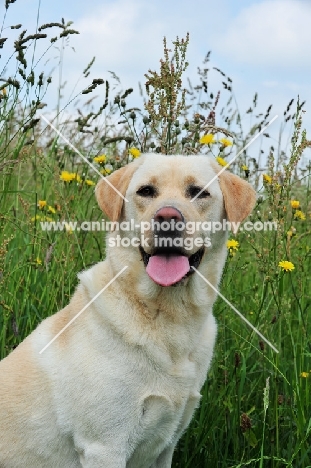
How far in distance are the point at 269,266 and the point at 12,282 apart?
1.50 m

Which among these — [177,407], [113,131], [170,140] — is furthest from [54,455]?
[113,131]

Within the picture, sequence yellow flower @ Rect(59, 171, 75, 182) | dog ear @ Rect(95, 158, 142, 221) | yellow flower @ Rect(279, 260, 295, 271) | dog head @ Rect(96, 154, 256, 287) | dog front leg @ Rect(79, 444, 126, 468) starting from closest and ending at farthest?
dog front leg @ Rect(79, 444, 126, 468), dog head @ Rect(96, 154, 256, 287), dog ear @ Rect(95, 158, 142, 221), yellow flower @ Rect(279, 260, 295, 271), yellow flower @ Rect(59, 171, 75, 182)

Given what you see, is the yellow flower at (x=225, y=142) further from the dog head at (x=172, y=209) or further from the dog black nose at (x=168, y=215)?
the dog black nose at (x=168, y=215)

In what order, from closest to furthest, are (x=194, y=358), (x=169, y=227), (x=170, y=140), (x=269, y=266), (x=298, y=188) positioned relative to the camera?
(x=169, y=227) → (x=194, y=358) → (x=269, y=266) → (x=170, y=140) → (x=298, y=188)

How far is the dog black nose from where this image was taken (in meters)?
2.72

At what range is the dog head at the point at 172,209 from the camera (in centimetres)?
278

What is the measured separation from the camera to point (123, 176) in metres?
3.12

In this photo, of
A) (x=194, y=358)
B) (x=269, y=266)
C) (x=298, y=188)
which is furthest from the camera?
(x=298, y=188)

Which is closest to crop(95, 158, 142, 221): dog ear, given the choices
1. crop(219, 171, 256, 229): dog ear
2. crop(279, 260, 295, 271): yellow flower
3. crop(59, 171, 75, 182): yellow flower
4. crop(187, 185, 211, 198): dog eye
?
crop(187, 185, 211, 198): dog eye

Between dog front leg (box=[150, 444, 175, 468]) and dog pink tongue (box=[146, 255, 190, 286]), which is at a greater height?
dog pink tongue (box=[146, 255, 190, 286])

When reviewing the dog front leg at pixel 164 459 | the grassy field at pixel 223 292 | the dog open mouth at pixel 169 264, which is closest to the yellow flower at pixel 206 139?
the grassy field at pixel 223 292

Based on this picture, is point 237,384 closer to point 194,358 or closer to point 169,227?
point 194,358

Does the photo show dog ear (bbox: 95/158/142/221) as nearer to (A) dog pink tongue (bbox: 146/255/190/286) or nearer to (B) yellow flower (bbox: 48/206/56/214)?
(A) dog pink tongue (bbox: 146/255/190/286)

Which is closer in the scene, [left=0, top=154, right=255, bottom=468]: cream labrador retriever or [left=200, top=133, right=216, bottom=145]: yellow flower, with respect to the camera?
[left=0, top=154, right=255, bottom=468]: cream labrador retriever
